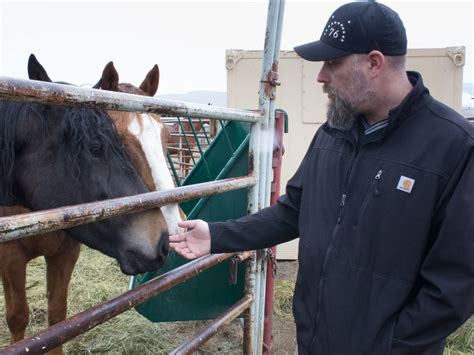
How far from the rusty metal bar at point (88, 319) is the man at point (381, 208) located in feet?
1.77

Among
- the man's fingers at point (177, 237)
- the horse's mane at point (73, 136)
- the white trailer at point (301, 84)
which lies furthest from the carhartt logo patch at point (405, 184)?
the white trailer at point (301, 84)

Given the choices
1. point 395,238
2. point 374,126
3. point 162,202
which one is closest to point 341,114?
point 374,126

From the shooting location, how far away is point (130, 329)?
3.24 metres

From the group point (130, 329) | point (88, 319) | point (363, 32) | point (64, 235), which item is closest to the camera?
point (88, 319)

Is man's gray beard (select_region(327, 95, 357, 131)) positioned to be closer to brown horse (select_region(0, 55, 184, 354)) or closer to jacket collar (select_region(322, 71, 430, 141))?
jacket collar (select_region(322, 71, 430, 141))

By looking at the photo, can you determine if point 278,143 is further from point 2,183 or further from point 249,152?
point 2,183

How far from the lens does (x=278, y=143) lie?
8.53 feet

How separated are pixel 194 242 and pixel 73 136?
66cm

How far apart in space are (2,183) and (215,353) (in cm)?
210

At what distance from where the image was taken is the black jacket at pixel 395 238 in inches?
47.0

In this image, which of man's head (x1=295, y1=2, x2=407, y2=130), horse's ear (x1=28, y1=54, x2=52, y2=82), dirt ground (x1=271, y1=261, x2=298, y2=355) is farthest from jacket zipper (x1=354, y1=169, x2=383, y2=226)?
dirt ground (x1=271, y1=261, x2=298, y2=355)

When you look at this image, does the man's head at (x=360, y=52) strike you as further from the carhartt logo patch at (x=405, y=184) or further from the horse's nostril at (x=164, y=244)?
the horse's nostril at (x=164, y=244)

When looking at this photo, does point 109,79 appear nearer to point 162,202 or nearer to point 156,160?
point 156,160

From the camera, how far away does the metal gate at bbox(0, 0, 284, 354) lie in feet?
3.29
